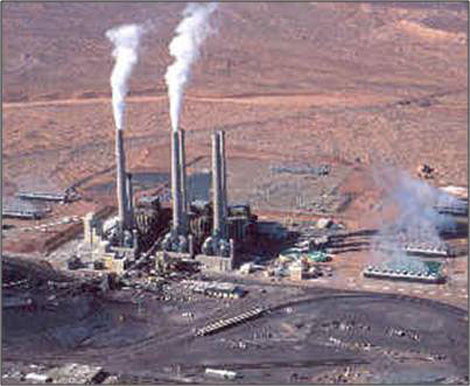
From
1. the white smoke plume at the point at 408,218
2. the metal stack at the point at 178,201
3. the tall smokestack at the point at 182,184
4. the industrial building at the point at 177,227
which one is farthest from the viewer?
the white smoke plume at the point at 408,218

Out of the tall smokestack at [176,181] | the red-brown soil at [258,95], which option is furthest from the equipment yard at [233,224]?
the red-brown soil at [258,95]

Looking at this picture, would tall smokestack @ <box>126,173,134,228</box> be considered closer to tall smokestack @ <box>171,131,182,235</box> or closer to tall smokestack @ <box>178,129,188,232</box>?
tall smokestack @ <box>171,131,182,235</box>

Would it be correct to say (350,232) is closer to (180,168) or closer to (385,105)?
(180,168)

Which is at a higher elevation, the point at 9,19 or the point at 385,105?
the point at 9,19

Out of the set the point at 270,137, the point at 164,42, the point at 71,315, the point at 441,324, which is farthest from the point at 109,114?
the point at 441,324

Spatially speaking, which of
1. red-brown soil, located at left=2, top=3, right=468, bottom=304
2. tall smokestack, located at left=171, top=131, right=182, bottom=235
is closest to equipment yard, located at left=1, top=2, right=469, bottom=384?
tall smokestack, located at left=171, top=131, right=182, bottom=235

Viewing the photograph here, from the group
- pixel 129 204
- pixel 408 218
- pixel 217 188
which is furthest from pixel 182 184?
pixel 408 218

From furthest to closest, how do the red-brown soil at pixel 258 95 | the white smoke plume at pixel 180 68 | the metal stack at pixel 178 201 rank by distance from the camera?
the red-brown soil at pixel 258 95, the white smoke plume at pixel 180 68, the metal stack at pixel 178 201

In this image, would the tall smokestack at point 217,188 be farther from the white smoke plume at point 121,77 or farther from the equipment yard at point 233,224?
the white smoke plume at point 121,77

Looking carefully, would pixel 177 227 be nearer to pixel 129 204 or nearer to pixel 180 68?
pixel 129 204
